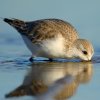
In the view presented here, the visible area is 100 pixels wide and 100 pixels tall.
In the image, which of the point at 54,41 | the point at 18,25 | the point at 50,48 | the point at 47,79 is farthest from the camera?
the point at 18,25

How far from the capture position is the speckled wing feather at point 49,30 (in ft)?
42.0

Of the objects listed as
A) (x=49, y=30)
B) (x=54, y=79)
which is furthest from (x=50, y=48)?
(x=54, y=79)

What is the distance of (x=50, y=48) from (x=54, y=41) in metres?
0.20

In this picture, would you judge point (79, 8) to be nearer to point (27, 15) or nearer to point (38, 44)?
point (27, 15)

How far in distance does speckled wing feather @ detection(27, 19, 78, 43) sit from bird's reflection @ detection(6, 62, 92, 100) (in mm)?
937

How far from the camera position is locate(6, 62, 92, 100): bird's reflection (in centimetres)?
845

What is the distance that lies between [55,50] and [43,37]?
505 millimetres

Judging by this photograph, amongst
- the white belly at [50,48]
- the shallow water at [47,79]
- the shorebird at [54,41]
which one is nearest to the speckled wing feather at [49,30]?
the shorebird at [54,41]

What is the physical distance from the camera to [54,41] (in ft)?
40.9

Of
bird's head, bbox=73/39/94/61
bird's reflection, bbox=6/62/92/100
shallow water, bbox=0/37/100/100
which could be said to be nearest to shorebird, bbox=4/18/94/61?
bird's head, bbox=73/39/94/61

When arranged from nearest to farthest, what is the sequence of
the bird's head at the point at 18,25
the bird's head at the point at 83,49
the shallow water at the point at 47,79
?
the shallow water at the point at 47,79, the bird's head at the point at 83,49, the bird's head at the point at 18,25

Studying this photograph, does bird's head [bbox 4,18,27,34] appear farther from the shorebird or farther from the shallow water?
the shallow water

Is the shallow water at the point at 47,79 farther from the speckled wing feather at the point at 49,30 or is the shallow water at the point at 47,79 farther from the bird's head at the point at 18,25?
the bird's head at the point at 18,25

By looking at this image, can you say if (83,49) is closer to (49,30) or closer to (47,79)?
(49,30)
